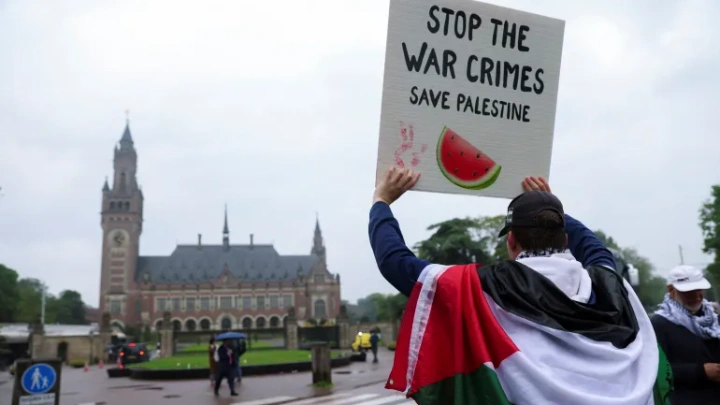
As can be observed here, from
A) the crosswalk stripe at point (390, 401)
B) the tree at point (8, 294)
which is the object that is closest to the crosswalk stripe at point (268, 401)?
the crosswalk stripe at point (390, 401)

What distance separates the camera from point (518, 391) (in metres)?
1.78

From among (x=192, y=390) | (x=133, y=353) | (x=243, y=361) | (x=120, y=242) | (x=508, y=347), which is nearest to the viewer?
(x=508, y=347)

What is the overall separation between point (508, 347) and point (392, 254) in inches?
19.4

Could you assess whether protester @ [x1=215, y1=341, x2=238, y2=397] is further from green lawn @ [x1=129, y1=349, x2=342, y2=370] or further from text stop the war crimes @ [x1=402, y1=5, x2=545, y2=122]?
text stop the war crimes @ [x1=402, y1=5, x2=545, y2=122]

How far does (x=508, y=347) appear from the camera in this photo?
1.80m

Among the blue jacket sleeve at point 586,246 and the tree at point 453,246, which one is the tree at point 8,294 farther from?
the blue jacket sleeve at point 586,246

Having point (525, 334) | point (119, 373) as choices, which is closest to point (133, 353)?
point (119, 373)

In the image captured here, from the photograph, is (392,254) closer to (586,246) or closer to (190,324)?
(586,246)

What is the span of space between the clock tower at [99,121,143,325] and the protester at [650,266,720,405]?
10545 centimetres

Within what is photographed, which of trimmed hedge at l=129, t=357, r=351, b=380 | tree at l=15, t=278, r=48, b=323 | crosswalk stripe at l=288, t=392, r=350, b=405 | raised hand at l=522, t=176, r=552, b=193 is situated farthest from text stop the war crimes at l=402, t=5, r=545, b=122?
tree at l=15, t=278, r=48, b=323

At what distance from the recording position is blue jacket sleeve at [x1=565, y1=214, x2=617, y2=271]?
252 centimetres

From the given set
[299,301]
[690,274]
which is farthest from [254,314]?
[690,274]

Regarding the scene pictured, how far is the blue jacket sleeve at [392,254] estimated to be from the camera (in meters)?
2.04

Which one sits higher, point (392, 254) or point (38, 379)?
point (392, 254)
